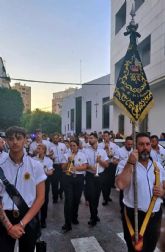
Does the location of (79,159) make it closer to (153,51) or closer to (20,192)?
(20,192)

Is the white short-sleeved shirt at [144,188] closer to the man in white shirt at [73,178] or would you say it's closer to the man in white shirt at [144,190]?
the man in white shirt at [144,190]

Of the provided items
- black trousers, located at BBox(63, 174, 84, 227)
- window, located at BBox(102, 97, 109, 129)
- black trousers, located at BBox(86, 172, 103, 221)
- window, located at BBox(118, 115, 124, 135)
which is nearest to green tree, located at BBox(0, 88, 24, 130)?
window, located at BBox(102, 97, 109, 129)

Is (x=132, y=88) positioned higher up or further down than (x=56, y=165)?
higher up

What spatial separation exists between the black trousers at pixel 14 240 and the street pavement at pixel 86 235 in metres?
2.11

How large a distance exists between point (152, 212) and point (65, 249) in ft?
7.71

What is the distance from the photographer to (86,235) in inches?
249

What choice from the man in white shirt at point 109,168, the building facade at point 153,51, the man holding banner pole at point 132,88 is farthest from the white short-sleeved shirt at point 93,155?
the building facade at point 153,51

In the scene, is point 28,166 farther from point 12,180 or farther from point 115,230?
point 115,230

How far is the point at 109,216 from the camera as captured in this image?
7.70m

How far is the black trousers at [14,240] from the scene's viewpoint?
A: 11.2ft

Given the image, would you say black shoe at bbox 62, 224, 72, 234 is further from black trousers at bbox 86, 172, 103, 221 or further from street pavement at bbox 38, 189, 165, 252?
black trousers at bbox 86, 172, 103, 221

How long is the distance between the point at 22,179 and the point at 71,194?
356 centimetres

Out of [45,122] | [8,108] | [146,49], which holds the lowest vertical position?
[45,122]

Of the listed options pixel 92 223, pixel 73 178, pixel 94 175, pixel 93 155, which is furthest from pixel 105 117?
pixel 92 223
